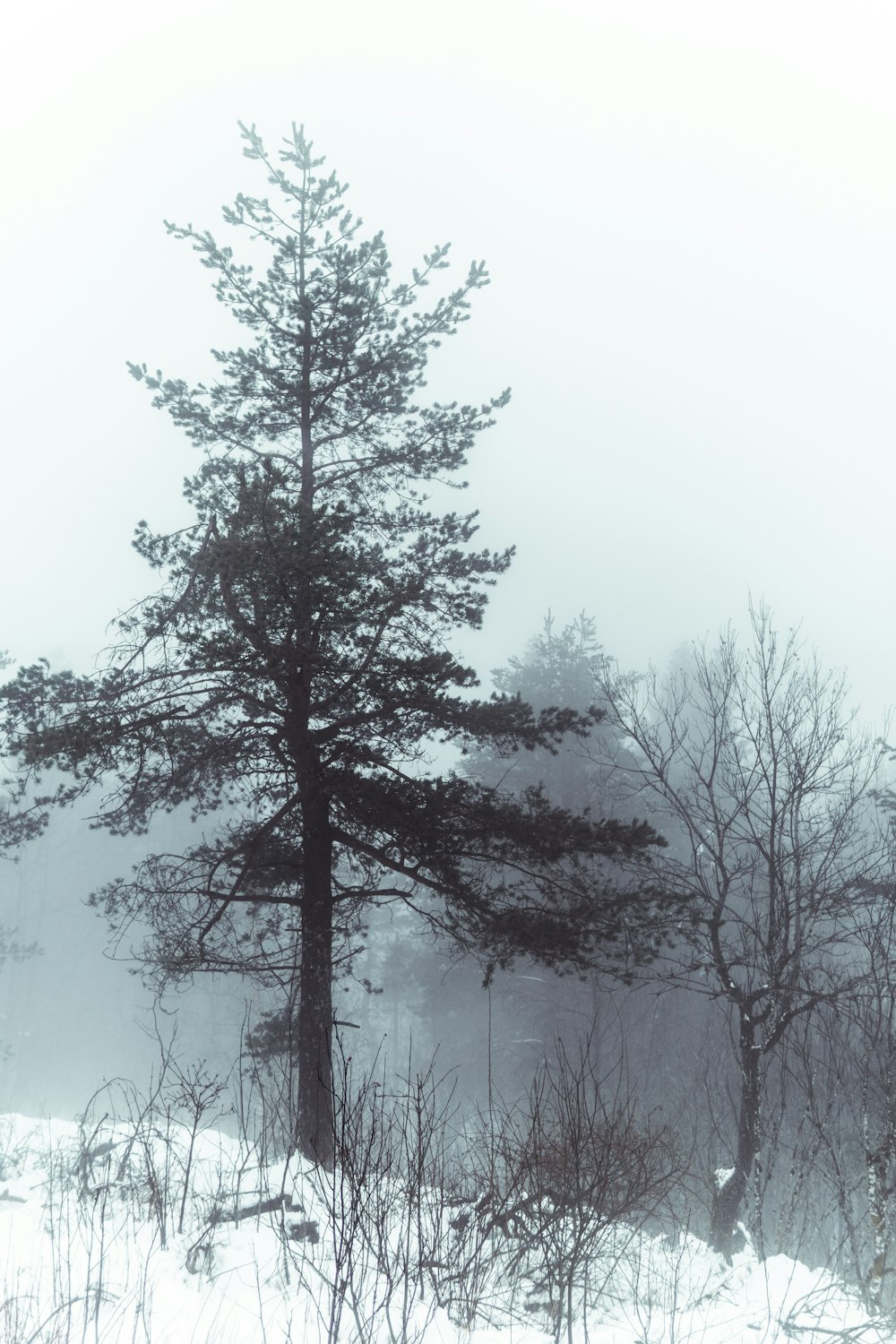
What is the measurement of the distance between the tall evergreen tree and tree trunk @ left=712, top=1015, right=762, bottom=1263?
2.01 m

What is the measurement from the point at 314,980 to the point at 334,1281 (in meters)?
6.20

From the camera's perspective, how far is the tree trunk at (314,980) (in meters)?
10.1

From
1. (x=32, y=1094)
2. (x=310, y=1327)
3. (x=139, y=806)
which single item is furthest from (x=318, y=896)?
(x=32, y=1094)

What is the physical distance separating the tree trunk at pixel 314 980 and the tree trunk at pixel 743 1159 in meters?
4.78

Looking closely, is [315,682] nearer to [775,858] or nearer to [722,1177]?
[775,858]

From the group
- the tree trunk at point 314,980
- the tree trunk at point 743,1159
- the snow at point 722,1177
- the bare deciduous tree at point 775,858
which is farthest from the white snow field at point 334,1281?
the snow at point 722,1177

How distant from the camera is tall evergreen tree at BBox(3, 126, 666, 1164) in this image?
10797 millimetres

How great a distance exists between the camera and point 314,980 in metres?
10.8

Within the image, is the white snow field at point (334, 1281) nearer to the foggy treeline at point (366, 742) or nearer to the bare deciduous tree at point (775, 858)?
the foggy treeline at point (366, 742)

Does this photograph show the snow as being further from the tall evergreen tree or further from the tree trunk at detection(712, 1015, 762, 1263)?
the tall evergreen tree

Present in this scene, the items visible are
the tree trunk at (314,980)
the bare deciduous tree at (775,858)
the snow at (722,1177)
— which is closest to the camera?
the tree trunk at (314,980)

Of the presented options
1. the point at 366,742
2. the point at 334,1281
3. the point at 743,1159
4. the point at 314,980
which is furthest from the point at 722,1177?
the point at 334,1281

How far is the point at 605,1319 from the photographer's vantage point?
6.50 m

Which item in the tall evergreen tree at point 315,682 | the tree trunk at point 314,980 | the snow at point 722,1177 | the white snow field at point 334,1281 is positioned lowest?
the snow at point 722,1177
